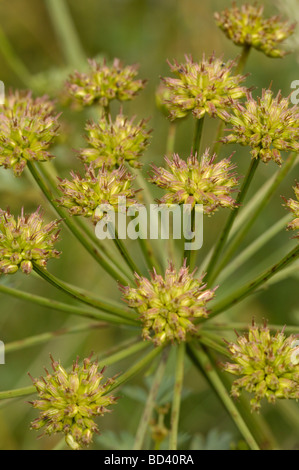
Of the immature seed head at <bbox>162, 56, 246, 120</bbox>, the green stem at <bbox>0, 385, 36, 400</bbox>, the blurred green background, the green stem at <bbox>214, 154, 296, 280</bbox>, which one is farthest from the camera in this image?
the blurred green background

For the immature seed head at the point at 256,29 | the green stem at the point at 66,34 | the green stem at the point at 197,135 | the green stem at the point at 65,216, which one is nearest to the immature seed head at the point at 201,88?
the green stem at the point at 197,135

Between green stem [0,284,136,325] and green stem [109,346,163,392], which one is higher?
green stem [0,284,136,325]

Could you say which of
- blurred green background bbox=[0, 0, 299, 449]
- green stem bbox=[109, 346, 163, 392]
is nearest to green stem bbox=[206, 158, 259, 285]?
green stem bbox=[109, 346, 163, 392]

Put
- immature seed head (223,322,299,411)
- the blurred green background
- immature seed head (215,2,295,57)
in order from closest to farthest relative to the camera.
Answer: immature seed head (223,322,299,411)
immature seed head (215,2,295,57)
the blurred green background

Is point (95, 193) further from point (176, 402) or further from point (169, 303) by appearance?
point (176, 402)

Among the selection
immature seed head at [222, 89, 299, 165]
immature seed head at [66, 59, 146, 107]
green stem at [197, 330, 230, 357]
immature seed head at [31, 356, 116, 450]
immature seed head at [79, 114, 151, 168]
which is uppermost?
immature seed head at [66, 59, 146, 107]

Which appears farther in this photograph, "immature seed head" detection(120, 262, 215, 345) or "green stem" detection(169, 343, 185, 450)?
"green stem" detection(169, 343, 185, 450)

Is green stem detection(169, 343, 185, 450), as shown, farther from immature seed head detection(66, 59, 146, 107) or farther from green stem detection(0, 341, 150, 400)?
immature seed head detection(66, 59, 146, 107)
